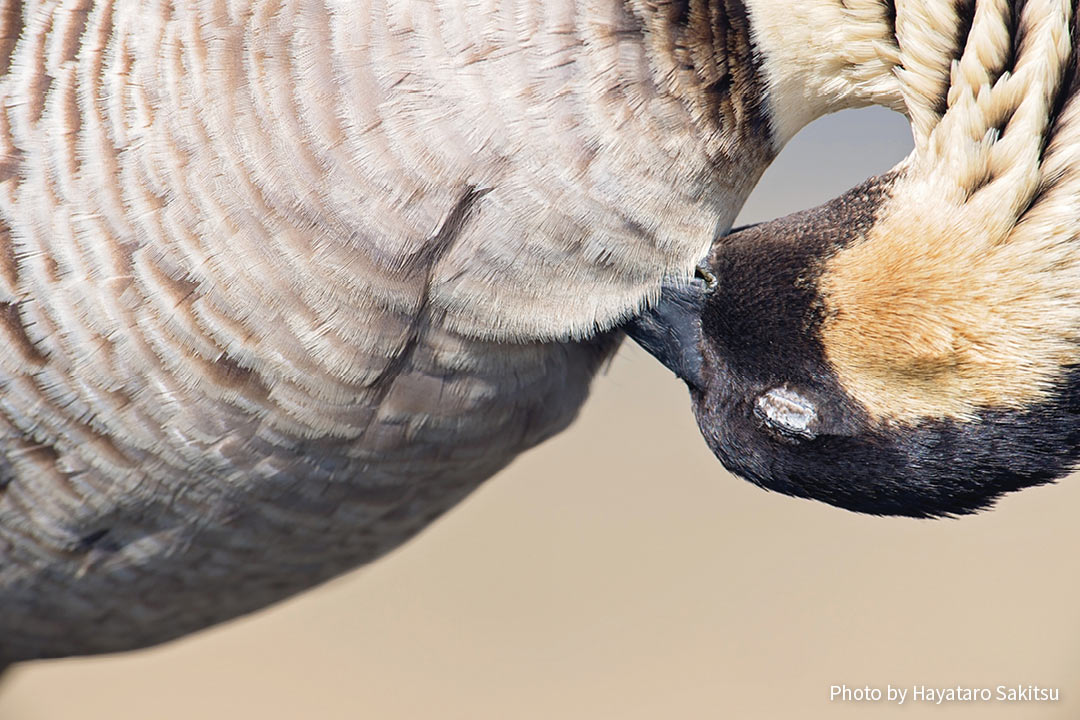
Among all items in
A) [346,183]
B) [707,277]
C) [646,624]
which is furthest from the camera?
[646,624]

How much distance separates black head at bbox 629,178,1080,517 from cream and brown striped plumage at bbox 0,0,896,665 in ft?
0.27

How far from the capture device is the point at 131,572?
1729 mm

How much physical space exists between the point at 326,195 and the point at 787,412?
0.69 m

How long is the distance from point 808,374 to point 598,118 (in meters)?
0.44

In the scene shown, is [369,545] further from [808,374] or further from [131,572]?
[808,374]

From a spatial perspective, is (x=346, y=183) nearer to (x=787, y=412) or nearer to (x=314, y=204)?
(x=314, y=204)

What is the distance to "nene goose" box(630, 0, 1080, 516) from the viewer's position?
1.12 meters

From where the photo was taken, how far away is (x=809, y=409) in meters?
1.35

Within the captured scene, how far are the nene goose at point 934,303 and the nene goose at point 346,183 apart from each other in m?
0.03

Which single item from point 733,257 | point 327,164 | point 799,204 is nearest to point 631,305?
point 733,257

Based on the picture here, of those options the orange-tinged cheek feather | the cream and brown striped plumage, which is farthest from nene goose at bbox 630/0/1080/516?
the cream and brown striped plumage

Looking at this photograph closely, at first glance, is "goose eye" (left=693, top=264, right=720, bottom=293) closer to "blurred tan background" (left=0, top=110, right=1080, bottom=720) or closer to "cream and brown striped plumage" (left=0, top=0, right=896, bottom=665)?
"cream and brown striped plumage" (left=0, top=0, right=896, bottom=665)

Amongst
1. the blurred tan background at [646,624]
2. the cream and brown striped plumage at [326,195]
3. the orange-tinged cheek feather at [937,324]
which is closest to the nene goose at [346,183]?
the cream and brown striped plumage at [326,195]

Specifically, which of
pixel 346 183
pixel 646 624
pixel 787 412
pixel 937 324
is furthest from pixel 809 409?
pixel 646 624
